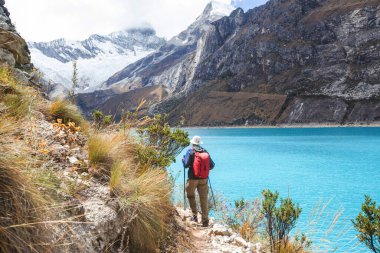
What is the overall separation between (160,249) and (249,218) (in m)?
3.71

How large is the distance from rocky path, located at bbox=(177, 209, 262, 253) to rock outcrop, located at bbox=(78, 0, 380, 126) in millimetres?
106267

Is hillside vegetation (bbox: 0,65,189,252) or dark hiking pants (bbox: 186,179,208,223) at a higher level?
hillside vegetation (bbox: 0,65,189,252)

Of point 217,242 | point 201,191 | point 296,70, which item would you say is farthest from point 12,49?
point 296,70

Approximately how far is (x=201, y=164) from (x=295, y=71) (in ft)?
418

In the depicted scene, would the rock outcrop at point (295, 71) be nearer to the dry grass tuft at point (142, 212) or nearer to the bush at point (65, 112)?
the bush at point (65, 112)

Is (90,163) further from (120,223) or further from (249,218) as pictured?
(249,218)

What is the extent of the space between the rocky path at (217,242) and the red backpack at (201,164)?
0.98 m

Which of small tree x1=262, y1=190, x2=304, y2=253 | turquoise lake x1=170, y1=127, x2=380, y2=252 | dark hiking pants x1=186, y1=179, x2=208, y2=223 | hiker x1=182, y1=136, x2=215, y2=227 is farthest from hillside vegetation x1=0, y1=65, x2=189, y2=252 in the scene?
turquoise lake x1=170, y1=127, x2=380, y2=252

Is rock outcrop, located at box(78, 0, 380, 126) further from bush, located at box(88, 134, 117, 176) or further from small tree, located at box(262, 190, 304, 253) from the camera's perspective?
bush, located at box(88, 134, 117, 176)

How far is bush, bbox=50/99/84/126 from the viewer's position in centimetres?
630

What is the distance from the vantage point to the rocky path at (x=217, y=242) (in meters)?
5.29

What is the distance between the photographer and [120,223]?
3795 mm

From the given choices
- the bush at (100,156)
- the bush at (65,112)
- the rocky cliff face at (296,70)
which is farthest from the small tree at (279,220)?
the rocky cliff face at (296,70)

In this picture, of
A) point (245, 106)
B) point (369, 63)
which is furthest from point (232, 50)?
point (369, 63)
